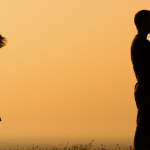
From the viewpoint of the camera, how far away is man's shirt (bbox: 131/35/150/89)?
7.08m

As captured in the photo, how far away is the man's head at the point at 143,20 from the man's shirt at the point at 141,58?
20cm

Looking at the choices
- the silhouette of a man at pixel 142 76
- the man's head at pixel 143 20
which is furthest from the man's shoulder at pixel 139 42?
the man's head at pixel 143 20

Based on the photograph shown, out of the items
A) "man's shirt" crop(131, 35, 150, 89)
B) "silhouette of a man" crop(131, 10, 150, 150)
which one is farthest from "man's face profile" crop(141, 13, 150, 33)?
"man's shirt" crop(131, 35, 150, 89)

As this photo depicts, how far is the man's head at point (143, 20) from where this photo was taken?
745 centimetres

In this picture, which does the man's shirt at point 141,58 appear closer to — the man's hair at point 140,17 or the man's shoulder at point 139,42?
the man's shoulder at point 139,42

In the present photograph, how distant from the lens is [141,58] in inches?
286

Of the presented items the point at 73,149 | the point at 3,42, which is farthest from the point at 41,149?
the point at 3,42

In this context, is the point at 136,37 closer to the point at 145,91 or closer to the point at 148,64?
the point at 148,64

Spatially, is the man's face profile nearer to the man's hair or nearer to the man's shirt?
the man's hair

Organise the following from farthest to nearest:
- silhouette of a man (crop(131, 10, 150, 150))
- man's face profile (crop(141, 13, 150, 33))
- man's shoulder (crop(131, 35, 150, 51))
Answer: man's face profile (crop(141, 13, 150, 33)) < man's shoulder (crop(131, 35, 150, 51)) < silhouette of a man (crop(131, 10, 150, 150))

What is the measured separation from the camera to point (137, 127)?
7.03 meters

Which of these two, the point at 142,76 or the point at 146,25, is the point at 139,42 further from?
the point at 142,76

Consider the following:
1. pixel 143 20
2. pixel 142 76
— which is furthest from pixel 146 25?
pixel 142 76

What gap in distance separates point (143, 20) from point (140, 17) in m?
0.10
